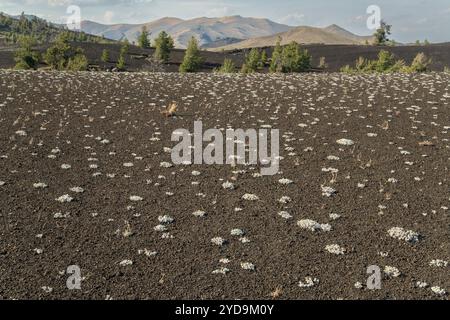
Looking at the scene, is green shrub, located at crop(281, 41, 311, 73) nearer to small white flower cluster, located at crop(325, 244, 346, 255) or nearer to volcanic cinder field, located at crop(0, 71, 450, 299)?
volcanic cinder field, located at crop(0, 71, 450, 299)

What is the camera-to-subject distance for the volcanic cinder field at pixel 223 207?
35.5 ft

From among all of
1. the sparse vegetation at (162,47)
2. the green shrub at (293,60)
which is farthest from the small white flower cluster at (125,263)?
the sparse vegetation at (162,47)

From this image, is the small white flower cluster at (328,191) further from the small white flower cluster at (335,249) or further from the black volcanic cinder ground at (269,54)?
the black volcanic cinder ground at (269,54)

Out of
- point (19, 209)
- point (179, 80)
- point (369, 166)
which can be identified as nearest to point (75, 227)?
point (19, 209)

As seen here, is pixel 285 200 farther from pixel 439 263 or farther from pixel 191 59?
pixel 191 59

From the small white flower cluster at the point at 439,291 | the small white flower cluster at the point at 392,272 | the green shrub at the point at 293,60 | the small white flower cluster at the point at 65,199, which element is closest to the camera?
the small white flower cluster at the point at 439,291

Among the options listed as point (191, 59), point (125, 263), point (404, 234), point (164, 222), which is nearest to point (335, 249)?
point (404, 234)

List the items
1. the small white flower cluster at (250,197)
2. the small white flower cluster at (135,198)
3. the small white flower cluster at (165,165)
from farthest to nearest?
the small white flower cluster at (165,165)
the small white flower cluster at (250,197)
the small white flower cluster at (135,198)

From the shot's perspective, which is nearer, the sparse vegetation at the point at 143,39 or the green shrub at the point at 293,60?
the green shrub at the point at 293,60

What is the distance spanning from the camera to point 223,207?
583 inches

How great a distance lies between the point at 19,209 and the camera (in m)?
14.0

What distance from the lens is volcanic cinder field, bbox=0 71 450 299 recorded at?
10.8 m
